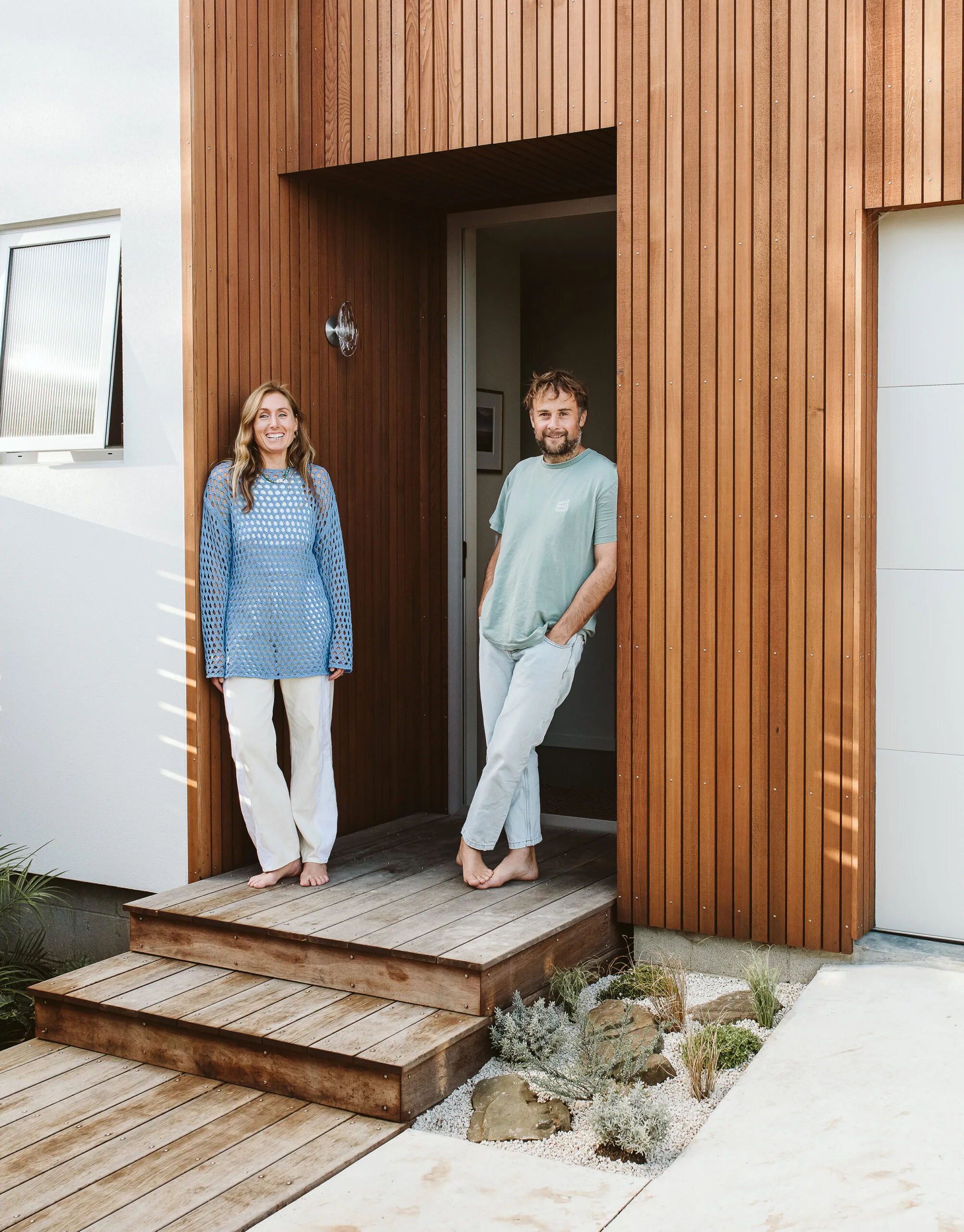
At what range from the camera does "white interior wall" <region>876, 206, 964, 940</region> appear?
12.0 ft

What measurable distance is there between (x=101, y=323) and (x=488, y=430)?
1732 mm

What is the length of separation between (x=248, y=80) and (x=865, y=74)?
6.89 ft

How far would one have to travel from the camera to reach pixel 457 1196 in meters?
2.64

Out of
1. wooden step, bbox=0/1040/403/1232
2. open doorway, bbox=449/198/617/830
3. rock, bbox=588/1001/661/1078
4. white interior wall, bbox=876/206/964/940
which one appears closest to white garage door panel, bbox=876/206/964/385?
white interior wall, bbox=876/206/964/940

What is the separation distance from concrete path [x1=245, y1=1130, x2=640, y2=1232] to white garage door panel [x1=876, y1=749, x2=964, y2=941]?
4.96 ft

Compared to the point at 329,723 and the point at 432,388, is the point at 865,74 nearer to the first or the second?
the point at 432,388

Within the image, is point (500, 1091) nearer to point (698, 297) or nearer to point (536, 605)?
point (536, 605)

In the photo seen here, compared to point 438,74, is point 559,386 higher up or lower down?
lower down

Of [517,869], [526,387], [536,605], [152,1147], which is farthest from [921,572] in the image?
[526,387]

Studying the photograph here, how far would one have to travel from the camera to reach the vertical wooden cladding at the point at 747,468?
11.9ft

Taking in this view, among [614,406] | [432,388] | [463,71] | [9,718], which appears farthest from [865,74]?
[9,718]

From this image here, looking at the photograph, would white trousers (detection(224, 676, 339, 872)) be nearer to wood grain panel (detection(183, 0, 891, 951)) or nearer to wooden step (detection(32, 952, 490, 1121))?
wood grain panel (detection(183, 0, 891, 951))

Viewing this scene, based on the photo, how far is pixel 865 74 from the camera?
3.56 metres

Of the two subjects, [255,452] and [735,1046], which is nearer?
[735,1046]
